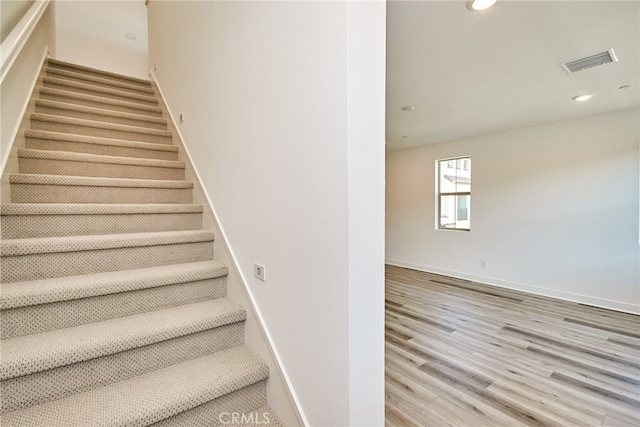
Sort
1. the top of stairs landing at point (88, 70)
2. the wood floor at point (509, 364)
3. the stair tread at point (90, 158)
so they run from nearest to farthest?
→ the wood floor at point (509, 364) < the stair tread at point (90, 158) < the top of stairs landing at point (88, 70)

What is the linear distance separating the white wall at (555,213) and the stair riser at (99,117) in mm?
4757

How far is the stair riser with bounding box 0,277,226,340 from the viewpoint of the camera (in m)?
1.28

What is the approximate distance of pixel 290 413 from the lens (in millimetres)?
1290

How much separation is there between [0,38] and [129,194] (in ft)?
3.57

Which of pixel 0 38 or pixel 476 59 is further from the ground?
pixel 476 59

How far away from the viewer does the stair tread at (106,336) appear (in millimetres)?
1116

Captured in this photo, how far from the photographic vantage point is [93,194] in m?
2.07

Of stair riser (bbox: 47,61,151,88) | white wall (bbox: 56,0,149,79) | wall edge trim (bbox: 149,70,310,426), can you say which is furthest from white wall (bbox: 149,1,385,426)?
white wall (bbox: 56,0,149,79)

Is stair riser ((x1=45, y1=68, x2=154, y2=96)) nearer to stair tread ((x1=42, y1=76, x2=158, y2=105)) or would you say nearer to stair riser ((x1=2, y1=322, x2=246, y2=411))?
stair tread ((x1=42, y1=76, x2=158, y2=105))

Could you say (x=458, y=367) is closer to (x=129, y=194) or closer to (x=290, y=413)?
(x=290, y=413)

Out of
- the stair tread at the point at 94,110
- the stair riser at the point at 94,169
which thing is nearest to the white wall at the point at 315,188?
the stair riser at the point at 94,169

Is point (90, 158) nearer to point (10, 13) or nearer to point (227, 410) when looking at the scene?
point (10, 13)

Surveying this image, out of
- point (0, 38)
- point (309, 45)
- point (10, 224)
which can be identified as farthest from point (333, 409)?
point (0, 38)

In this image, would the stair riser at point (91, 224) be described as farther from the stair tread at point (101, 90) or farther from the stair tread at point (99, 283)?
the stair tread at point (101, 90)
